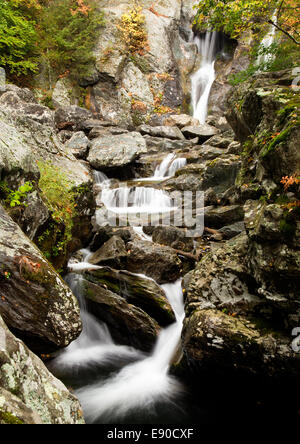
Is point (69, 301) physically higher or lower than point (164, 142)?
lower

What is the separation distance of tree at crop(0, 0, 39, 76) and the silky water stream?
16187 mm

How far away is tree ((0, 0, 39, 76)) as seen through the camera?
15.0 meters

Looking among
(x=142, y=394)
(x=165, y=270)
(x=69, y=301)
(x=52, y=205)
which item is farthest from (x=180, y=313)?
(x=52, y=205)

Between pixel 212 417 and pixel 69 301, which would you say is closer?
pixel 69 301

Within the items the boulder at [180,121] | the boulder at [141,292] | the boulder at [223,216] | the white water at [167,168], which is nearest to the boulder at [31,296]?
the boulder at [141,292]

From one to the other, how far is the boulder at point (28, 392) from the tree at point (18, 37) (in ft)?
61.7

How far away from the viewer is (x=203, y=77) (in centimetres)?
2333

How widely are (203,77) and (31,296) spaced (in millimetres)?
25573

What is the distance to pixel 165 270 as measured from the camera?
21.4ft

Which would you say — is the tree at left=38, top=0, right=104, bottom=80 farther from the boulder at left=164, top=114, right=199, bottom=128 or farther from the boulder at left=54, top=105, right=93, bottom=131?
the boulder at left=164, top=114, right=199, bottom=128

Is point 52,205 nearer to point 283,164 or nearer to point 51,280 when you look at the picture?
point 51,280

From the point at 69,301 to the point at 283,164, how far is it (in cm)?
360

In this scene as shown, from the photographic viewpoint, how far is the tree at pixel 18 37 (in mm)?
14953
